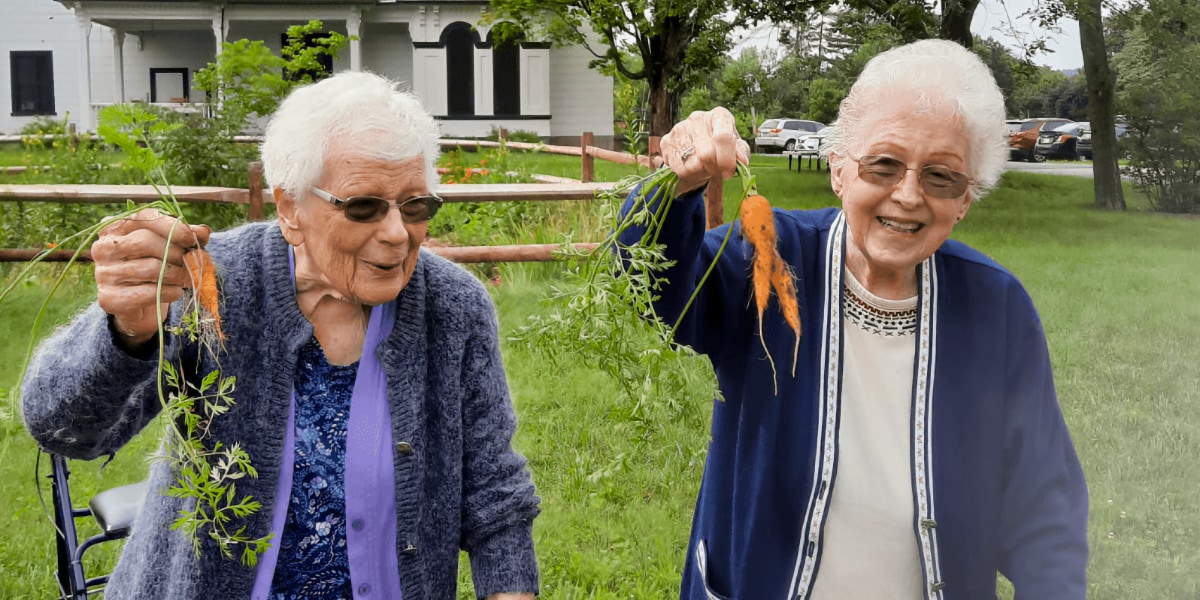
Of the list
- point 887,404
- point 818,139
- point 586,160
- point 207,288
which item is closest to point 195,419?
point 207,288

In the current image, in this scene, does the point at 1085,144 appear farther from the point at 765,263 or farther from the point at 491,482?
the point at 491,482

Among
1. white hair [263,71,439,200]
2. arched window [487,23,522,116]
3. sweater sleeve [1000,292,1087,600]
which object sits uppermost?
arched window [487,23,522,116]

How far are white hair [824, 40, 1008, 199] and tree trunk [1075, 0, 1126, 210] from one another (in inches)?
248

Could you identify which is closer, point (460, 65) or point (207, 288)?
point (207, 288)

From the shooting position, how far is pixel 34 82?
68.3ft

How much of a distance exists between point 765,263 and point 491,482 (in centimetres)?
69

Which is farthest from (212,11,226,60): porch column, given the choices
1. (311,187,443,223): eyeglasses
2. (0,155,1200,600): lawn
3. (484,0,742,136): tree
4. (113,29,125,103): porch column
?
(311,187,443,223): eyeglasses

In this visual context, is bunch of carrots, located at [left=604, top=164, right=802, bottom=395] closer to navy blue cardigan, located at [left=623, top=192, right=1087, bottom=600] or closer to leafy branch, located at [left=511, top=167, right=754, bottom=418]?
leafy branch, located at [left=511, top=167, right=754, bottom=418]

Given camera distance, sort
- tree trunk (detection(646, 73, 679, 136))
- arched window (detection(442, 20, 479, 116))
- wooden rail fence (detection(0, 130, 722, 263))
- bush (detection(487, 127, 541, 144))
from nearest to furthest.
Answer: wooden rail fence (detection(0, 130, 722, 263)), tree trunk (detection(646, 73, 679, 136)), bush (detection(487, 127, 541, 144)), arched window (detection(442, 20, 479, 116))

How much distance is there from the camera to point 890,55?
6.33 feet

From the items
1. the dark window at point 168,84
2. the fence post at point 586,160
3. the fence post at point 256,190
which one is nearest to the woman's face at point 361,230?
the fence post at point 256,190

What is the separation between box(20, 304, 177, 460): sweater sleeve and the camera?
1624mm

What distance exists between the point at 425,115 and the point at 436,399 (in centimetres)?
53

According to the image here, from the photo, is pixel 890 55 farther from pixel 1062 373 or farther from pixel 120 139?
pixel 1062 373
